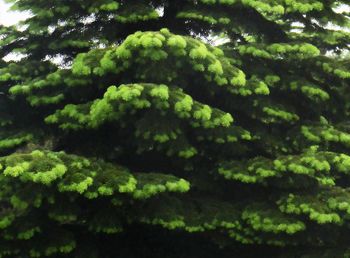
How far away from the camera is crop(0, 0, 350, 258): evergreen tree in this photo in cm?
745

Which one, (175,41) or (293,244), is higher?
(175,41)

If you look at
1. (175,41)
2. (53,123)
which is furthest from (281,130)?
(53,123)

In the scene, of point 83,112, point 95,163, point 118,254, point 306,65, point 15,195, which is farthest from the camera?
point 306,65

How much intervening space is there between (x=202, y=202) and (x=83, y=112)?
2741 mm

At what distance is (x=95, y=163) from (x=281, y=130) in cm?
403

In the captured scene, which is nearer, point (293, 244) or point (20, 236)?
point (20, 236)

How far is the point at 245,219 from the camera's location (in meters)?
8.69

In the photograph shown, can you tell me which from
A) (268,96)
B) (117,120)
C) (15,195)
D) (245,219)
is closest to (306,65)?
(268,96)

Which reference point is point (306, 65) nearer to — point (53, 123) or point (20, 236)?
point (53, 123)

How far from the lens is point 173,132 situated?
25.7 ft

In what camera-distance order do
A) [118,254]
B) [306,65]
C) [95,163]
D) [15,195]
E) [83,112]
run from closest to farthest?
[15,195], [95,163], [83,112], [118,254], [306,65]

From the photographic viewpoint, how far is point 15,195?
22.9 feet

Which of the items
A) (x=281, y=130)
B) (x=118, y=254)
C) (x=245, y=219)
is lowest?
(x=118, y=254)

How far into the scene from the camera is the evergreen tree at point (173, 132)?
7.45 m
